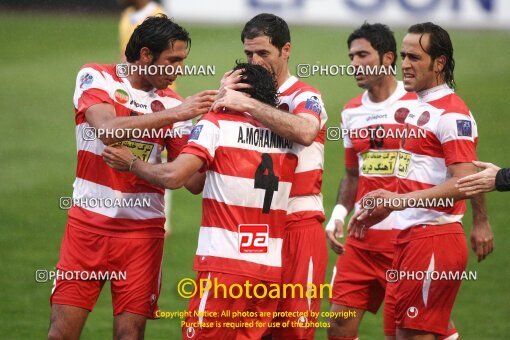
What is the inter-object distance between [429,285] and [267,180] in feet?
4.57

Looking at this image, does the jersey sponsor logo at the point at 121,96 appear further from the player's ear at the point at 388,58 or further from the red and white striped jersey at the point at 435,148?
the player's ear at the point at 388,58

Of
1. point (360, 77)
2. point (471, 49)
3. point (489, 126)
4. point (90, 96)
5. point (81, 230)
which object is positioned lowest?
point (81, 230)

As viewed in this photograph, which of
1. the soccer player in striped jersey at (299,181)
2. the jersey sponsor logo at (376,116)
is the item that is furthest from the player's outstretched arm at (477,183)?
the jersey sponsor logo at (376,116)

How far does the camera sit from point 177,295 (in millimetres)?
10797

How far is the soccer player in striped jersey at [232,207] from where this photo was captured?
20.3 ft

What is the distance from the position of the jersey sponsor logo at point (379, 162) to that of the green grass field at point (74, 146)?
198cm

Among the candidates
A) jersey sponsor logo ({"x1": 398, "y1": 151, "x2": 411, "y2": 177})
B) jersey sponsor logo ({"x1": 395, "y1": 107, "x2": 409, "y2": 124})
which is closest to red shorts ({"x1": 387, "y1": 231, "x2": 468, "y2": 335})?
jersey sponsor logo ({"x1": 398, "y1": 151, "x2": 411, "y2": 177})

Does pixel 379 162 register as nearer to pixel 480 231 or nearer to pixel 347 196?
pixel 347 196

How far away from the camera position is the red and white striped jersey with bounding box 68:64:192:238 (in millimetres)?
6797

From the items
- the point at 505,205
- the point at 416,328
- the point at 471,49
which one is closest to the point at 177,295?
the point at 416,328

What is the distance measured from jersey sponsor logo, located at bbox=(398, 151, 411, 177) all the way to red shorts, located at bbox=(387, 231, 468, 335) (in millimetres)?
477

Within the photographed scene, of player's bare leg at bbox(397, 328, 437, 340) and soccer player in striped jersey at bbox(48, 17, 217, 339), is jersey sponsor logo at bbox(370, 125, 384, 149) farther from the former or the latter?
soccer player in striped jersey at bbox(48, 17, 217, 339)

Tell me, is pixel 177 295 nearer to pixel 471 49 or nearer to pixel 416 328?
pixel 416 328

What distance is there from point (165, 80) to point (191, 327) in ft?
5.51
